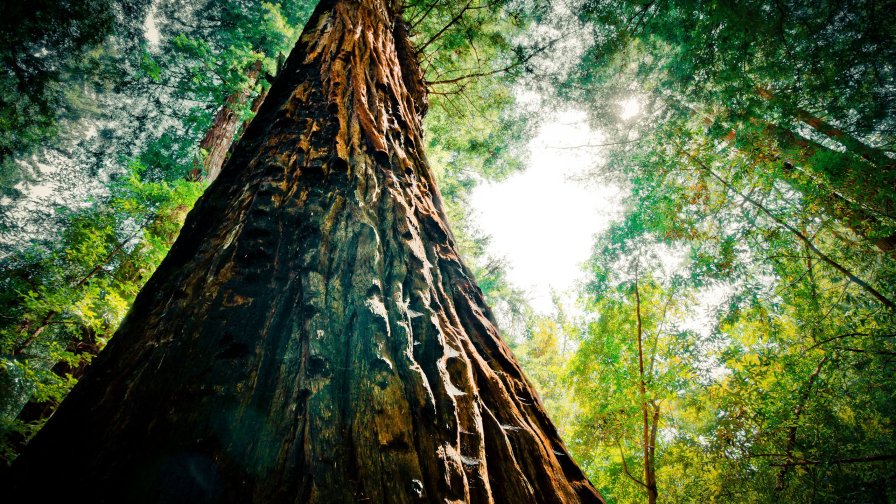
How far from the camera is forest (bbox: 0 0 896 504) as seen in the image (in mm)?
888

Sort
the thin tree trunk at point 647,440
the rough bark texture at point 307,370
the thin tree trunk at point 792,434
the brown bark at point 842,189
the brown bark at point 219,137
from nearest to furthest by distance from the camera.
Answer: the rough bark texture at point 307,370
the brown bark at point 842,189
the thin tree trunk at point 792,434
the thin tree trunk at point 647,440
the brown bark at point 219,137

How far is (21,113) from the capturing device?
4.48m

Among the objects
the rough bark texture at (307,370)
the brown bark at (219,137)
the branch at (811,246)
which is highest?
the brown bark at (219,137)

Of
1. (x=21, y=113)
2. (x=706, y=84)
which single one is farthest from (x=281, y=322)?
(x=21, y=113)

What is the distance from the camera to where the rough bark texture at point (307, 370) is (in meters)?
0.77

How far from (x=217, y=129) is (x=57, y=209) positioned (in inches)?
171

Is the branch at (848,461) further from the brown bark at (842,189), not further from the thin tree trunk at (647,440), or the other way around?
the brown bark at (842,189)

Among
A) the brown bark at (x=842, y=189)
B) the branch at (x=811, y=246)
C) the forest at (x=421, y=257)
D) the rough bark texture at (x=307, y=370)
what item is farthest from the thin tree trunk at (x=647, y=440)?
the rough bark texture at (x=307, y=370)

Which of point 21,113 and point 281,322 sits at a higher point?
point 21,113

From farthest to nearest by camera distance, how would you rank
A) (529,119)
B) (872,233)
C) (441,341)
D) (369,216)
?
(529,119)
(872,233)
(369,216)
(441,341)

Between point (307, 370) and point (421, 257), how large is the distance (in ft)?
2.22

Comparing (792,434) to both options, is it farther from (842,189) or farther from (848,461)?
(842,189)

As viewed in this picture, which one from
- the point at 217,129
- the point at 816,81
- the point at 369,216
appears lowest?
the point at 369,216

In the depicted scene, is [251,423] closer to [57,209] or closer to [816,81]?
[816,81]
